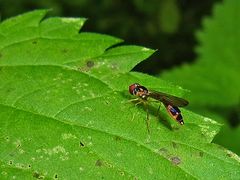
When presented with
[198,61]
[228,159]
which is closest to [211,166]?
[228,159]

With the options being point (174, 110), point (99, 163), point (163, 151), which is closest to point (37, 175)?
point (99, 163)

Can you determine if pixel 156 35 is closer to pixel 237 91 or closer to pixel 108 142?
pixel 237 91

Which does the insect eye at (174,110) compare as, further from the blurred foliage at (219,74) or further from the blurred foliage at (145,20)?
the blurred foliage at (145,20)

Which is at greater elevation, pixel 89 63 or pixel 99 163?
pixel 89 63

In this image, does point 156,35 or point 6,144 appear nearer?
point 6,144

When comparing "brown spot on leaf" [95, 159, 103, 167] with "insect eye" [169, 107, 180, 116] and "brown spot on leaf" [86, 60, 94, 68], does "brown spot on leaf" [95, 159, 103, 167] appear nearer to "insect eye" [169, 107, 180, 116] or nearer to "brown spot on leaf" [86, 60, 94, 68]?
"insect eye" [169, 107, 180, 116]

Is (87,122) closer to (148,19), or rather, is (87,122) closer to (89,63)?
(89,63)
